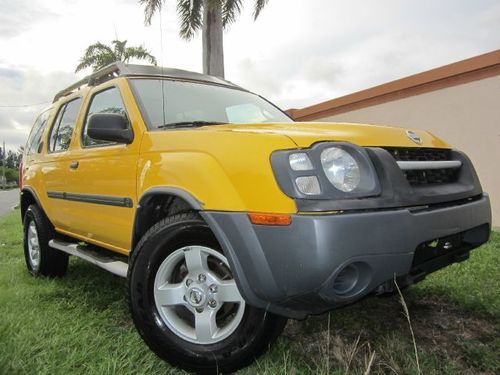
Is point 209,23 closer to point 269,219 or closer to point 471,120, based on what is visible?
point 471,120

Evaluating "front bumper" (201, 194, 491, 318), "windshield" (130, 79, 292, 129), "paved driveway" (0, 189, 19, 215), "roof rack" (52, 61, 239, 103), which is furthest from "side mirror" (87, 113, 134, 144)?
"paved driveway" (0, 189, 19, 215)

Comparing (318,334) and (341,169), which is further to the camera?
(318,334)

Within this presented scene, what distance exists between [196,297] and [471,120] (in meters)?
6.24

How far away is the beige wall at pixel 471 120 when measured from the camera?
6832 millimetres

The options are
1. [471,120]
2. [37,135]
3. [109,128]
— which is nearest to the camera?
[109,128]

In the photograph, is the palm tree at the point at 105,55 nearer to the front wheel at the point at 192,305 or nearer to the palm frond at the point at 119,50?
the palm frond at the point at 119,50

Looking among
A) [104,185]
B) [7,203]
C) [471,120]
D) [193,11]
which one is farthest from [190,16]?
[7,203]

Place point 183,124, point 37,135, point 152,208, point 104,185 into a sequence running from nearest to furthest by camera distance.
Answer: point 152,208
point 183,124
point 104,185
point 37,135

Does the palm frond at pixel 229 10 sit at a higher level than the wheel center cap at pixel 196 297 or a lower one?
higher

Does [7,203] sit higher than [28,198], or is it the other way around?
[28,198]

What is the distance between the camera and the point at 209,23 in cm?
1139

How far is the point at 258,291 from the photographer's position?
2020 mm

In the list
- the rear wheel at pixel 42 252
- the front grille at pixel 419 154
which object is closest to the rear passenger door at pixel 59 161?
the rear wheel at pixel 42 252

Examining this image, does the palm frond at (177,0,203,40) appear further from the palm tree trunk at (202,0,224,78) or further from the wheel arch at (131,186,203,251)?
the wheel arch at (131,186,203,251)
